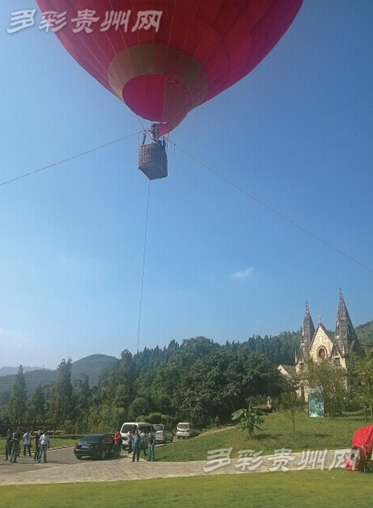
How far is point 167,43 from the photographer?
43.6 feet

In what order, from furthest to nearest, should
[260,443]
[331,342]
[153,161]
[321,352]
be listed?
1. [321,352]
2. [331,342]
3. [260,443]
4. [153,161]

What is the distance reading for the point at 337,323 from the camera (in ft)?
215

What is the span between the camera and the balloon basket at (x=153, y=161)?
14.4m

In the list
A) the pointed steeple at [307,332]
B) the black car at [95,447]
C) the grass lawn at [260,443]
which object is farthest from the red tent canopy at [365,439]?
the pointed steeple at [307,332]

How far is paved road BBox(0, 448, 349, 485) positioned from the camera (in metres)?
14.1

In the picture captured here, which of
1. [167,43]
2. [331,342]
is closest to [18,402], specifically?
[331,342]

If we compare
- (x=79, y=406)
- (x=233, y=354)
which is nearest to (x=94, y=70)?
(x=233, y=354)

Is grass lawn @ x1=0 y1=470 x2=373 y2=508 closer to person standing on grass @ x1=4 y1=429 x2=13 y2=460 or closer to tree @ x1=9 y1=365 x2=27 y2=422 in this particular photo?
person standing on grass @ x1=4 y1=429 x2=13 y2=460

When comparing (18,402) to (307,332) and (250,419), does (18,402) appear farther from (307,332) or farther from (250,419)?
(250,419)

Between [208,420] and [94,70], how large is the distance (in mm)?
41041

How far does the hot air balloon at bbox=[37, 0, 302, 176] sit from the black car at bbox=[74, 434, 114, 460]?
43.6 feet

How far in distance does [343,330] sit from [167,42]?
2297 inches

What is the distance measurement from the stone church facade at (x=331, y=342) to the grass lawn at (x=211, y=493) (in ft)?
159

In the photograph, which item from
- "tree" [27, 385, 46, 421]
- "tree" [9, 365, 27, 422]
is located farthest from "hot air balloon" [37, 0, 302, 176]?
"tree" [9, 365, 27, 422]
